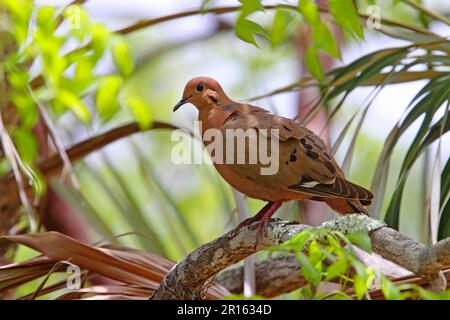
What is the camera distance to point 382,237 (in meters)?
2.42

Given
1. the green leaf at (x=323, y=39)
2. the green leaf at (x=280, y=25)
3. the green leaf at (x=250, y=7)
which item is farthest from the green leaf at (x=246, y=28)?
the green leaf at (x=323, y=39)

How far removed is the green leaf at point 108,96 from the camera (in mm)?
3707

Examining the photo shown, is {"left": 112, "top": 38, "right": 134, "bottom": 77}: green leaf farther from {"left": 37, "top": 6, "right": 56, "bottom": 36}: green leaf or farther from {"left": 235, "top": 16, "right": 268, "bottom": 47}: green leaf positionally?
{"left": 235, "top": 16, "right": 268, "bottom": 47}: green leaf

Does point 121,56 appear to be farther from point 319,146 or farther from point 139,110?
point 319,146

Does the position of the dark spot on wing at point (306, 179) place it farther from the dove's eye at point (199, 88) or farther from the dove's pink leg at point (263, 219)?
the dove's eye at point (199, 88)

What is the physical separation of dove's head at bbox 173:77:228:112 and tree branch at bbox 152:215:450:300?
0.77m

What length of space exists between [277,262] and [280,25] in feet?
3.71

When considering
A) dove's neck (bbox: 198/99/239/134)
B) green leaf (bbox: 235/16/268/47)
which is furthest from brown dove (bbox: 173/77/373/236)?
green leaf (bbox: 235/16/268/47)

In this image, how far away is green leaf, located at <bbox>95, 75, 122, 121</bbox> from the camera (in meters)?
3.71

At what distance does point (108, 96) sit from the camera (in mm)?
3723

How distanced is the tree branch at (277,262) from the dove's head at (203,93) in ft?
2.52
